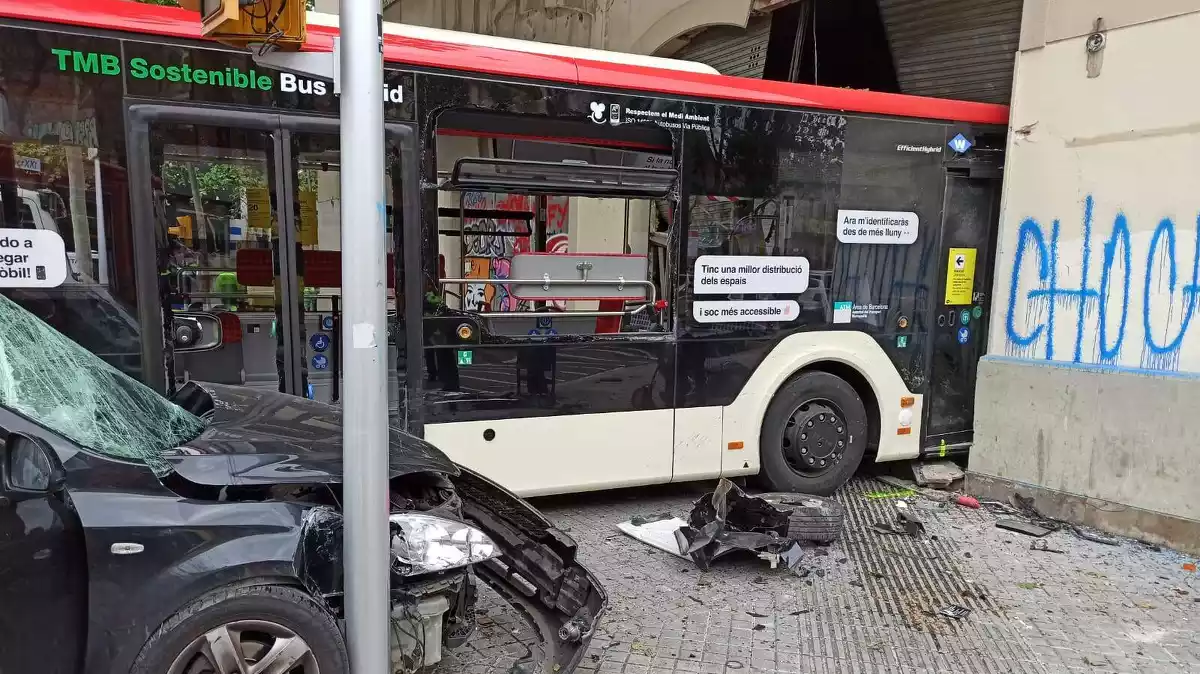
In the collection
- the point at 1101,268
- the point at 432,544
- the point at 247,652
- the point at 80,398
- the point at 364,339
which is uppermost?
the point at 1101,268

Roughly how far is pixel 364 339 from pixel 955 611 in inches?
141

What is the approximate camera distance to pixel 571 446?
495cm

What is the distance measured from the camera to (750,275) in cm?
536

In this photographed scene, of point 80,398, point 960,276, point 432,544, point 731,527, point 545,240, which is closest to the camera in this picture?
point 80,398

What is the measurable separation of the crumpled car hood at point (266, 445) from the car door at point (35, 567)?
1.22ft

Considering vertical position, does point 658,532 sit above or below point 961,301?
below

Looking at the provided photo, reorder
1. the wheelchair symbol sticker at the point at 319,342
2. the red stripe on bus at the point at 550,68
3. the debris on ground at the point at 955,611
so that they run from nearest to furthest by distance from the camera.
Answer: the red stripe on bus at the point at 550,68 < the debris on ground at the point at 955,611 < the wheelchair symbol sticker at the point at 319,342

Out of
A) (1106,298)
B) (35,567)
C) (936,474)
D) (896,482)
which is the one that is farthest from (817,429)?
(35,567)

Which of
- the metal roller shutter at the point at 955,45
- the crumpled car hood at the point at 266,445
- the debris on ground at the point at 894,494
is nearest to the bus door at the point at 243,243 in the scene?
the crumpled car hood at the point at 266,445

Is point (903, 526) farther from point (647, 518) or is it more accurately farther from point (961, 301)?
point (961, 301)

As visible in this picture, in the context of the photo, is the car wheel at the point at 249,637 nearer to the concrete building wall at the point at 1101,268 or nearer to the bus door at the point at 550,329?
the bus door at the point at 550,329

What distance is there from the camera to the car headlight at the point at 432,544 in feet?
8.90

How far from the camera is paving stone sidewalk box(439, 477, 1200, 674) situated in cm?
352

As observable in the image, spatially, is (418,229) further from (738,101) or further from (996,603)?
(996,603)
